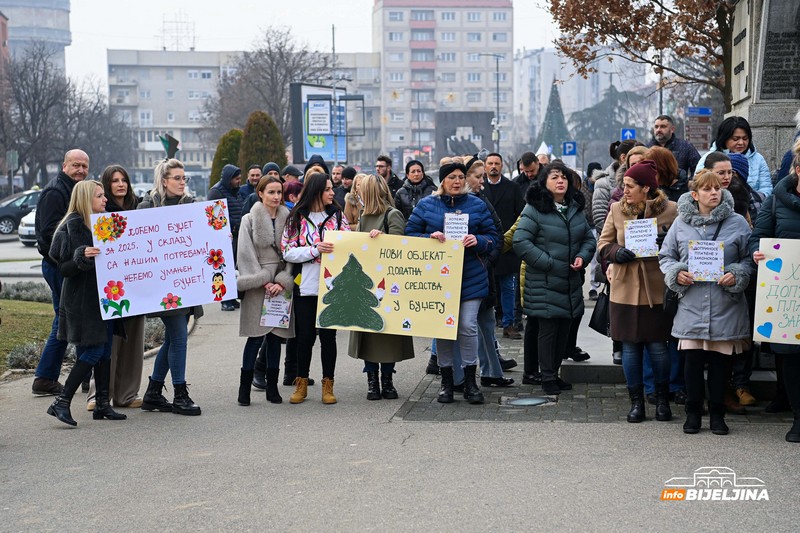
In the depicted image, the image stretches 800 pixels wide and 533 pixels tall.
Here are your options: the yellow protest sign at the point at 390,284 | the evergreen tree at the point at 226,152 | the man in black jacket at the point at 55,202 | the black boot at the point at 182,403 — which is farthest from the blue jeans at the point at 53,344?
the evergreen tree at the point at 226,152

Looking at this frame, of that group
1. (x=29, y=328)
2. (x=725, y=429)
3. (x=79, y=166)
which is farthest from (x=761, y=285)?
(x=29, y=328)

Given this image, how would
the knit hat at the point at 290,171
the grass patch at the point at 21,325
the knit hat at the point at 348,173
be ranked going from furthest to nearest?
the knit hat at the point at 348,173 → the knit hat at the point at 290,171 → the grass patch at the point at 21,325

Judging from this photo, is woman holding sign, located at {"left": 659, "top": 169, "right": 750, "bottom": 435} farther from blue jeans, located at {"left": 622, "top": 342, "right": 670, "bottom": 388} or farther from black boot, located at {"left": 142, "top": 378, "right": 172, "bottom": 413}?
black boot, located at {"left": 142, "top": 378, "right": 172, "bottom": 413}

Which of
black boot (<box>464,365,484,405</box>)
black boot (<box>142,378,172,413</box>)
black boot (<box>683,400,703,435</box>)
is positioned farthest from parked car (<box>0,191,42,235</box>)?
black boot (<box>683,400,703,435</box>)

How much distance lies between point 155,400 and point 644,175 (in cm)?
443

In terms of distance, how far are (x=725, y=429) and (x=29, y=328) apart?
379 inches

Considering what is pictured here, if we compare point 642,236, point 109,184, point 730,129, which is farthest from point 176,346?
point 730,129

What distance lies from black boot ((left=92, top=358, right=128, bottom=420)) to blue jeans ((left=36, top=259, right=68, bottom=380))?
103 cm

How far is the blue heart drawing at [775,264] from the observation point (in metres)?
8.02

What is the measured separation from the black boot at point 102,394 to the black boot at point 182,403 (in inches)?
17.3

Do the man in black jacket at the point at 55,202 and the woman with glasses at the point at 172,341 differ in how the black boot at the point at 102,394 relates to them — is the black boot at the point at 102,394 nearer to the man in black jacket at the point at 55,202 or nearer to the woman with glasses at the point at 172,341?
the woman with glasses at the point at 172,341

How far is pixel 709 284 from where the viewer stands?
8.21 meters

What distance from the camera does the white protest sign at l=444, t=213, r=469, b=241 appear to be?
9.72m

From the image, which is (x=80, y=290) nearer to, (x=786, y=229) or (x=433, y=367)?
(x=433, y=367)
